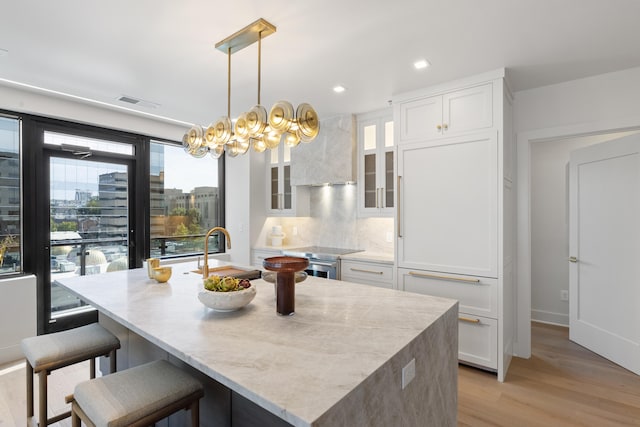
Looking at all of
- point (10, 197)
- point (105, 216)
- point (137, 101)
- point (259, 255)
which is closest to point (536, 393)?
point (259, 255)

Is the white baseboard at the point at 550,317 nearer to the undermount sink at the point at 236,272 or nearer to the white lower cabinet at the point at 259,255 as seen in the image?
the white lower cabinet at the point at 259,255

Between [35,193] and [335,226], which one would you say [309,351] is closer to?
[335,226]

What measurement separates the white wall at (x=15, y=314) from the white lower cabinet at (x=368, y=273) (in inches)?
123

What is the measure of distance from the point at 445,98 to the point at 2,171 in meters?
4.26

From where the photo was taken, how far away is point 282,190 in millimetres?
4742

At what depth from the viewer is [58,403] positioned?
2.44 metres

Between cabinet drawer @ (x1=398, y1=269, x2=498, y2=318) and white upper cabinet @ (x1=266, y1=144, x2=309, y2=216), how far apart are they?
6.30 ft

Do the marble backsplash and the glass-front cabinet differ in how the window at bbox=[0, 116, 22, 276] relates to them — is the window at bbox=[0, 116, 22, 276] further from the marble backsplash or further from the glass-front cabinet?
the glass-front cabinet

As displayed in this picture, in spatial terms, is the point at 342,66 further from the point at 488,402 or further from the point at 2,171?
the point at 2,171

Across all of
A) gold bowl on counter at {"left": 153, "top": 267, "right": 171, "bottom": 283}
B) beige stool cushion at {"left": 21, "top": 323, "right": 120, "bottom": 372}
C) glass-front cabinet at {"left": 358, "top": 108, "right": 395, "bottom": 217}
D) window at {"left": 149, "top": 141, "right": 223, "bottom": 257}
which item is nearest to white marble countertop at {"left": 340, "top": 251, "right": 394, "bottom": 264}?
glass-front cabinet at {"left": 358, "top": 108, "right": 395, "bottom": 217}

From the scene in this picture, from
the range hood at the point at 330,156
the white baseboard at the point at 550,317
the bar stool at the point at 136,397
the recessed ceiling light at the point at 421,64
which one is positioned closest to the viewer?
the bar stool at the point at 136,397

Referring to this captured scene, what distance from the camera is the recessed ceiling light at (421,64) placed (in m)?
2.62

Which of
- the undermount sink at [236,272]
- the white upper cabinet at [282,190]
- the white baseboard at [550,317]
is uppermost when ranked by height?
the white upper cabinet at [282,190]

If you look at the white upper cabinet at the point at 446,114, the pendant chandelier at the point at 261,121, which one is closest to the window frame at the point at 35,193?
the pendant chandelier at the point at 261,121
